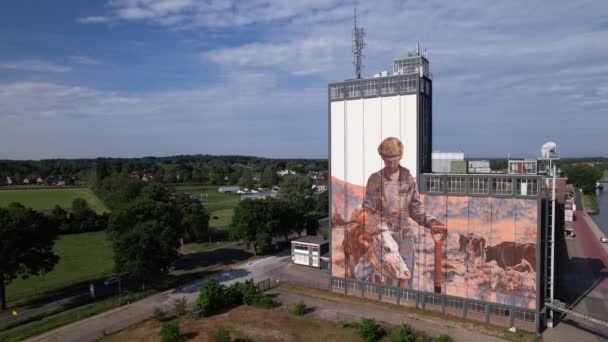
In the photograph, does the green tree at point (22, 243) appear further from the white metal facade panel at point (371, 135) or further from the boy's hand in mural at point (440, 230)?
the boy's hand in mural at point (440, 230)

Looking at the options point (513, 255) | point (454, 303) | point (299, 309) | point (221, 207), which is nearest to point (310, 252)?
point (299, 309)

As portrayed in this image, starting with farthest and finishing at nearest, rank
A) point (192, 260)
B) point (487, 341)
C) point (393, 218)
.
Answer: point (192, 260) → point (393, 218) → point (487, 341)

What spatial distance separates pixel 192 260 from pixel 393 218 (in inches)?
1299

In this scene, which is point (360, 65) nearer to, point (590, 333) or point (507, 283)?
point (507, 283)

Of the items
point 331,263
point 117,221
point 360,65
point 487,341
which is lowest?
point 487,341

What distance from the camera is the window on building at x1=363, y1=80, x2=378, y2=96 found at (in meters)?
39.2

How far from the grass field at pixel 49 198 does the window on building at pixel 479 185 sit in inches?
3790

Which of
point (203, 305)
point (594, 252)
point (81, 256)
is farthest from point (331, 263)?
point (594, 252)

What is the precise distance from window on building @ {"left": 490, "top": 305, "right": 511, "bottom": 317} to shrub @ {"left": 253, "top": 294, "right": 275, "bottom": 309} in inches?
830

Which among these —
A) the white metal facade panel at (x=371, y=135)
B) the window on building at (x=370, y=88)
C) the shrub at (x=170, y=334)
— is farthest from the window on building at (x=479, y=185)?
the shrub at (x=170, y=334)

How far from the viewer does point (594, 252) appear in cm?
5966

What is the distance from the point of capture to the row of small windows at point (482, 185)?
1299 inches

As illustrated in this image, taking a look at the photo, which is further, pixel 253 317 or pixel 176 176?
pixel 176 176

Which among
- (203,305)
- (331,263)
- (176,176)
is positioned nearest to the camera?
(203,305)
